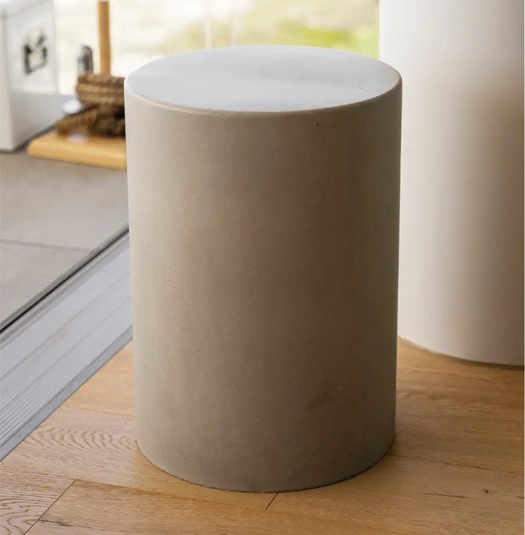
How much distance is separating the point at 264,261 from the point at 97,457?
48 cm

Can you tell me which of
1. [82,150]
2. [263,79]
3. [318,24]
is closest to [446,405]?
[263,79]

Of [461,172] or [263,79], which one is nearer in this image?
[263,79]

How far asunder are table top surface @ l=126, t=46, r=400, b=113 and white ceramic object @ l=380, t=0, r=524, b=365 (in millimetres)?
238

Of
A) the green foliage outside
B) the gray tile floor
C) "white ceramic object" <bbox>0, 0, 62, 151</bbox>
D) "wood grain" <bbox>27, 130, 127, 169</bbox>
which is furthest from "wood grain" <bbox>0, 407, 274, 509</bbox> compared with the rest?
the green foliage outside

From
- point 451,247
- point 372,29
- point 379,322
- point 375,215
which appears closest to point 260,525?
point 379,322

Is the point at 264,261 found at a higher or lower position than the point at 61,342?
higher

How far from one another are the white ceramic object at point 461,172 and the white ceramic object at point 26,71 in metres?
1.53

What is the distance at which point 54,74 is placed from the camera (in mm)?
3359

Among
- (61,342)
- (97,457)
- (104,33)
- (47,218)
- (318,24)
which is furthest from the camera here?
(318,24)

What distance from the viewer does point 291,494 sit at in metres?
1.60

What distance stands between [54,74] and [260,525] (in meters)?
2.18

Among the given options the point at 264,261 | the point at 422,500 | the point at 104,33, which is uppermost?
the point at 104,33

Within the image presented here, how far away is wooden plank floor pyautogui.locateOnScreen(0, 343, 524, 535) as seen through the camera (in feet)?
5.03

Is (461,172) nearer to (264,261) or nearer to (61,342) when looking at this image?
(264,261)
